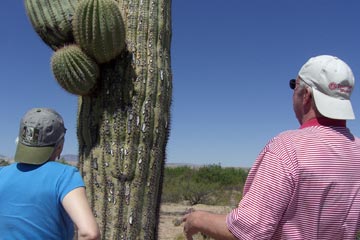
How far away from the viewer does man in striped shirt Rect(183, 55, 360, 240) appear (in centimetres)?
188

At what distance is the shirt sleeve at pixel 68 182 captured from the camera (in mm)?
2217

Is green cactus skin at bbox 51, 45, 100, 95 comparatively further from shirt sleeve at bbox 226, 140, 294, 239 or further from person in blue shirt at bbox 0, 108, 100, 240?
shirt sleeve at bbox 226, 140, 294, 239

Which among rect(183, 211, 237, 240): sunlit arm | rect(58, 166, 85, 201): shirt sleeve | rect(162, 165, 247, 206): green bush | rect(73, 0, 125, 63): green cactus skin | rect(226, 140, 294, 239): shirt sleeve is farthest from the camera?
rect(162, 165, 247, 206): green bush

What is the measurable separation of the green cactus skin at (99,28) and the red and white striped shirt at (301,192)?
6.40 ft

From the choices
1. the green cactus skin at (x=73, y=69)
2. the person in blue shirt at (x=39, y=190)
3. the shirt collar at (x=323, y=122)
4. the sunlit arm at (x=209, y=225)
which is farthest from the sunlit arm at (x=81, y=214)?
the green cactus skin at (x=73, y=69)

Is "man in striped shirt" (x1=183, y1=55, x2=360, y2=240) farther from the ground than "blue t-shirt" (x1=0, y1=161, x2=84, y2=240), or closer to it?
farther from the ground

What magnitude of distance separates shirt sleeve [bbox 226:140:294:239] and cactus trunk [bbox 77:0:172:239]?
1.79m

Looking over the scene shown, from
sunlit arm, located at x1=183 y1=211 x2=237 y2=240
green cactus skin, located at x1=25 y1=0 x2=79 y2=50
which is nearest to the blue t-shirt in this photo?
sunlit arm, located at x1=183 y1=211 x2=237 y2=240

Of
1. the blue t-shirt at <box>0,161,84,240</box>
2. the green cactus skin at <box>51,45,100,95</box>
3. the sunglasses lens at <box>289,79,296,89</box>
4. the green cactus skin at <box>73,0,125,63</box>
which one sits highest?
the green cactus skin at <box>73,0,125,63</box>

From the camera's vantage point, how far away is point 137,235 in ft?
12.0

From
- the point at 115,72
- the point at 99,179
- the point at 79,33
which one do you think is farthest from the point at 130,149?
the point at 79,33

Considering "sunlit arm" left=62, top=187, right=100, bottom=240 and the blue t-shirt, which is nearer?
"sunlit arm" left=62, top=187, right=100, bottom=240

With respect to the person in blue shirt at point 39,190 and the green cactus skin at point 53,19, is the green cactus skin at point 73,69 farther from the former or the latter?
the person in blue shirt at point 39,190

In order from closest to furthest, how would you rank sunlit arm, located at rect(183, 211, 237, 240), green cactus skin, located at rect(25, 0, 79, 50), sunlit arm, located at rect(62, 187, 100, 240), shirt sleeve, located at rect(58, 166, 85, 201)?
sunlit arm, located at rect(183, 211, 237, 240) → sunlit arm, located at rect(62, 187, 100, 240) → shirt sleeve, located at rect(58, 166, 85, 201) → green cactus skin, located at rect(25, 0, 79, 50)
